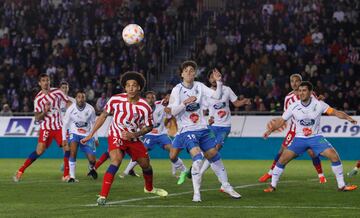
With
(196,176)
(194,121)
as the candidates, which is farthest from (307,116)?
(196,176)

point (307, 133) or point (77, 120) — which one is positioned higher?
point (307, 133)

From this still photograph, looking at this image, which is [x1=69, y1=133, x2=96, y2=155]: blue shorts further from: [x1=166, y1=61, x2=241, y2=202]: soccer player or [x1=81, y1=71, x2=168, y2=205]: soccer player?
[x1=81, y1=71, x2=168, y2=205]: soccer player

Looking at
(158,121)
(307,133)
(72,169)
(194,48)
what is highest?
(307,133)

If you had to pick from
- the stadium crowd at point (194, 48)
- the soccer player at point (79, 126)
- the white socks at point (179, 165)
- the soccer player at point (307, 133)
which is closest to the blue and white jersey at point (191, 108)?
the soccer player at point (307, 133)

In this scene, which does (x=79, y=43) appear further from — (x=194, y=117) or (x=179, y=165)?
(x=194, y=117)

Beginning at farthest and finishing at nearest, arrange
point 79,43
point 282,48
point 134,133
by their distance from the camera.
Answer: point 79,43 < point 282,48 < point 134,133

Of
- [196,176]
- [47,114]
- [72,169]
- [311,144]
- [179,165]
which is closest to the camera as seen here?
[196,176]

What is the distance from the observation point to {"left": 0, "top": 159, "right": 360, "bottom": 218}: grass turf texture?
13.3 meters

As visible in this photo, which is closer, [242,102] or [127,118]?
[127,118]

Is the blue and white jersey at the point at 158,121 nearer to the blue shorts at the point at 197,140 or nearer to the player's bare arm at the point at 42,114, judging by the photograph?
the player's bare arm at the point at 42,114

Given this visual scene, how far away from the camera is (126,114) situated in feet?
A: 48.1

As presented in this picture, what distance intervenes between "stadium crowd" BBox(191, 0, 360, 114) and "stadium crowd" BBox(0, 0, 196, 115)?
2.15 meters

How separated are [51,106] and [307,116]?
690 centimetres

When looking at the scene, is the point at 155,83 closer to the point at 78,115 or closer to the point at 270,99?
the point at 270,99
